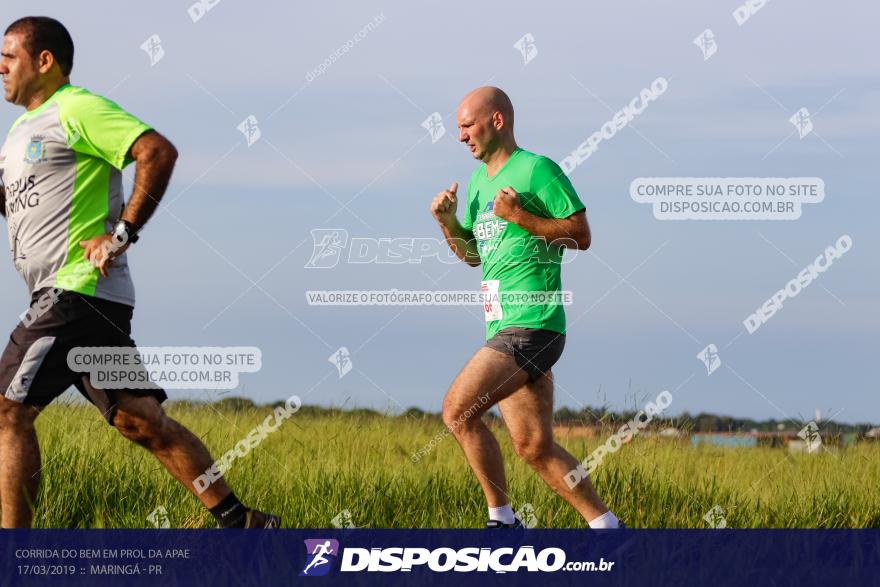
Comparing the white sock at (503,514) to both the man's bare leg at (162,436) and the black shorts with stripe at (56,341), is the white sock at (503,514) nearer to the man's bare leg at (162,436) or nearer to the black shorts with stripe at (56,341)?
the man's bare leg at (162,436)

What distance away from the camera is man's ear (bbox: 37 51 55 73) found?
616 centimetres

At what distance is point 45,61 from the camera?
6.16 metres

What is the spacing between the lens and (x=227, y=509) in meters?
6.17

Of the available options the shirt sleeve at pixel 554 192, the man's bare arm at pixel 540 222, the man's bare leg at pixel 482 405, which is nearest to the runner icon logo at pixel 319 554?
the man's bare leg at pixel 482 405

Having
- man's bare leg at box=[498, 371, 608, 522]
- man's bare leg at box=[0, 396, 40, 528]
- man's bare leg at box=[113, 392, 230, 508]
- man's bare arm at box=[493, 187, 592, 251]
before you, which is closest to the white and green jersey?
man's bare leg at box=[113, 392, 230, 508]

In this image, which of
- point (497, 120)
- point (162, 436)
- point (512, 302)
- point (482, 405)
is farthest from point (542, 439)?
point (162, 436)

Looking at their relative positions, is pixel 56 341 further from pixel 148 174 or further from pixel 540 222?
pixel 540 222

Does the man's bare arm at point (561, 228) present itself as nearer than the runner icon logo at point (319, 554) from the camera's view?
No

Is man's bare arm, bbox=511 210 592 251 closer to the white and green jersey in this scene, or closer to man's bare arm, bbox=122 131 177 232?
man's bare arm, bbox=122 131 177 232

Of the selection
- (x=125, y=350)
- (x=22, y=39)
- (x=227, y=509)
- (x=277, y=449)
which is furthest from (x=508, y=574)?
(x=22, y=39)

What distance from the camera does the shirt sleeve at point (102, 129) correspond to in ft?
19.2

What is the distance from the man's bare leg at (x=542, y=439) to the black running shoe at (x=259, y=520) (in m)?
1.33

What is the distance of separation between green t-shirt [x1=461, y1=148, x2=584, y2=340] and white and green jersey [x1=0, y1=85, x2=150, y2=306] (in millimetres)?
1848

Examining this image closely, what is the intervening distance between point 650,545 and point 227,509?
217 centimetres
